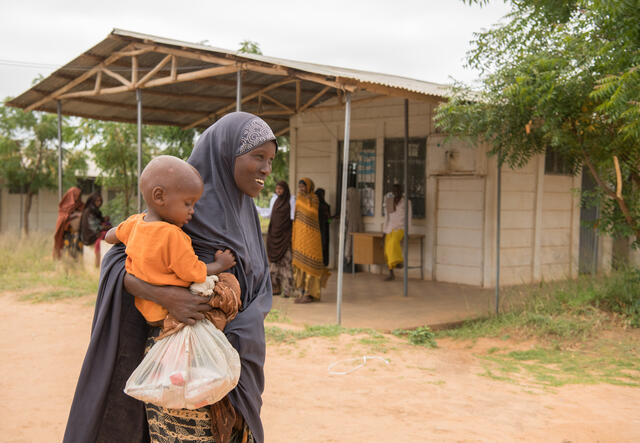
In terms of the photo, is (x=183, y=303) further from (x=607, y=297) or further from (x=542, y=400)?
(x=607, y=297)

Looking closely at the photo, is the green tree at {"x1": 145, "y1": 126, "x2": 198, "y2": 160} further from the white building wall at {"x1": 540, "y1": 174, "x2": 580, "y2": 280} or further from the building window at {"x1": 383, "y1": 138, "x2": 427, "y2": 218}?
the white building wall at {"x1": 540, "y1": 174, "x2": 580, "y2": 280}

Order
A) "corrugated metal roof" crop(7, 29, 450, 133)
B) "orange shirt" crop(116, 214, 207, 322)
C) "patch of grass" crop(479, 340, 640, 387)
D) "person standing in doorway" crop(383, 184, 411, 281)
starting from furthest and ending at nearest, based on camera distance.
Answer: "person standing in doorway" crop(383, 184, 411, 281) → "corrugated metal roof" crop(7, 29, 450, 133) → "patch of grass" crop(479, 340, 640, 387) → "orange shirt" crop(116, 214, 207, 322)

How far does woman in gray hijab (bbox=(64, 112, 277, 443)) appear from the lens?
1.84 m

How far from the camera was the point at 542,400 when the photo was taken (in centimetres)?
479

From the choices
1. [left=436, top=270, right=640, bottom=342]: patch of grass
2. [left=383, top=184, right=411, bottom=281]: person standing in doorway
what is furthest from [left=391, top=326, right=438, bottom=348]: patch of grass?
[left=383, top=184, right=411, bottom=281]: person standing in doorway

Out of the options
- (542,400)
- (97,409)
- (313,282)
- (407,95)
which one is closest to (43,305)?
(313,282)

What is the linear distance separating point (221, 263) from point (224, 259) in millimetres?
17

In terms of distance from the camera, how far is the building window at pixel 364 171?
449 inches

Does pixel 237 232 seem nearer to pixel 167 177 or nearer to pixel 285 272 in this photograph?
pixel 167 177

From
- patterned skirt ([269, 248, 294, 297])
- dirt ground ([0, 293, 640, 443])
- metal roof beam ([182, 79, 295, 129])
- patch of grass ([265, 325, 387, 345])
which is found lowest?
dirt ground ([0, 293, 640, 443])

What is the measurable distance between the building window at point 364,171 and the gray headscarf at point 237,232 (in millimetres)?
9433

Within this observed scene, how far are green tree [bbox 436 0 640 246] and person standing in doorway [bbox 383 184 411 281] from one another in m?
2.30

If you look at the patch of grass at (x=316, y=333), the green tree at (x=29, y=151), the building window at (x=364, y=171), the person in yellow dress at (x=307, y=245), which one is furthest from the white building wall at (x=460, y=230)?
the green tree at (x=29, y=151)

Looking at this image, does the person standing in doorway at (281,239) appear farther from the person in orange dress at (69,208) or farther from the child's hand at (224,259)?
the child's hand at (224,259)
